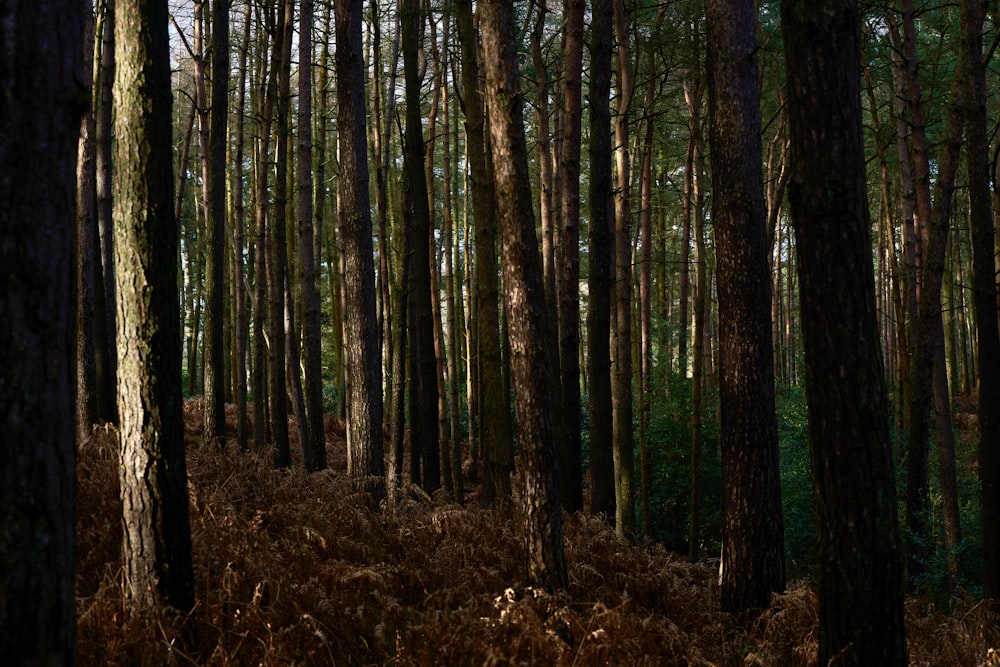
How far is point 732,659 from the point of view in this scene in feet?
17.8

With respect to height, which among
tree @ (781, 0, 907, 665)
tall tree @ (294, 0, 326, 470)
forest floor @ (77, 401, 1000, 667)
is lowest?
→ forest floor @ (77, 401, 1000, 667)

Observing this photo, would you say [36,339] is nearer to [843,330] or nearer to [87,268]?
[843,330]

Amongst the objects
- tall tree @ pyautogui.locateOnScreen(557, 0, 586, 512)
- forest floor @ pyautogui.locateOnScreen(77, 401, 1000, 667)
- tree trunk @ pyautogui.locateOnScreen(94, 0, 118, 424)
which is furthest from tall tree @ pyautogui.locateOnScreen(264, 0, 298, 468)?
tall tree @ pyautogui.locateOnScreen(557, 0, 586, 512)

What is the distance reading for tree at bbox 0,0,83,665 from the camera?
83.0 inches

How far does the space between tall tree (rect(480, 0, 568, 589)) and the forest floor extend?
384mm

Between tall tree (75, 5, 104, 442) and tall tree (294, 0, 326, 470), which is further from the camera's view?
tall tree (294, 0, 326, 470)

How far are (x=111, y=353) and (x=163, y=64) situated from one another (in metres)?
6.31

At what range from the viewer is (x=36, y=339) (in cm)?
217

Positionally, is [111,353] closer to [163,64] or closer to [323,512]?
[323,512]

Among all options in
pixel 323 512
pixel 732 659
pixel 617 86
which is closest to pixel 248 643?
pixel 323 512

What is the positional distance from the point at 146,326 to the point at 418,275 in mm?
6494

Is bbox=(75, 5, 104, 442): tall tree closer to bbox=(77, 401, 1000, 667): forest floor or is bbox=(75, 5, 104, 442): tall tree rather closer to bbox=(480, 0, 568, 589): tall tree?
bbox=(77, 401, 1000, 667): forest floor

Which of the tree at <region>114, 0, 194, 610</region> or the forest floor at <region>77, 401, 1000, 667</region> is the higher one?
the tree at <region>114, 0, 194, 610</region>

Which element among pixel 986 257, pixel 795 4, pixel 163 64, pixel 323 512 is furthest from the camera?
pixel 986 257
